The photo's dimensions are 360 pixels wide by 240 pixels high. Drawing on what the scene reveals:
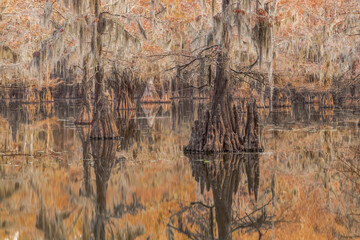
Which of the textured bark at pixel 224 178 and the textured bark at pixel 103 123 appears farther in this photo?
the textured bark at pixel 103 123

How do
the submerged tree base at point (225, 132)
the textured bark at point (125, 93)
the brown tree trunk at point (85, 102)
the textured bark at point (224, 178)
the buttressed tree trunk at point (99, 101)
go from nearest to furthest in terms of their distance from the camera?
the textured bark at point (224, 178)
the submerged tree base at point (225, 132)
the buttressed tree trunk at point (99, 101)
the brown tree trunk at point (85, 102)
the textured bark at point (125, 93)

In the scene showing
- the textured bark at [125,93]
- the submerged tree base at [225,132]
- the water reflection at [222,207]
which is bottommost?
the water reflection at [222,207]

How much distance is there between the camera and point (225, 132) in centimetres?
977

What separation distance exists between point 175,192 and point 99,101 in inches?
→ 245

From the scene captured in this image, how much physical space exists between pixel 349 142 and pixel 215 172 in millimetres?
5277

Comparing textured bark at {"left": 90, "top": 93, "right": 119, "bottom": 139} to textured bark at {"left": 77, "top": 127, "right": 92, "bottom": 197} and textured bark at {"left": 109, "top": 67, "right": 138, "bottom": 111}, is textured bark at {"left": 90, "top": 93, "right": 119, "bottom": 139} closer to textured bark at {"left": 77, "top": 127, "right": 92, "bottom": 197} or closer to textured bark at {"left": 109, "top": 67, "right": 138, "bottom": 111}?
textured bark at {"left": 77, "top": 127, "right": 92, "bottom": 197}

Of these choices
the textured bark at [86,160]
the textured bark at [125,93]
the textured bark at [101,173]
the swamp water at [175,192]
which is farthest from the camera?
the textured bark at [125,93]

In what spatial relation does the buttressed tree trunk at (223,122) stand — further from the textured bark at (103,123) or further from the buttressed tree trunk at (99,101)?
the buttressed tree trunk at (99,101)

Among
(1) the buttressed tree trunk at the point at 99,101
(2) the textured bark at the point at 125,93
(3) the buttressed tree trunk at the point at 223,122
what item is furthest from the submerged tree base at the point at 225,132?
(2) the textured bark at the point at 125,93

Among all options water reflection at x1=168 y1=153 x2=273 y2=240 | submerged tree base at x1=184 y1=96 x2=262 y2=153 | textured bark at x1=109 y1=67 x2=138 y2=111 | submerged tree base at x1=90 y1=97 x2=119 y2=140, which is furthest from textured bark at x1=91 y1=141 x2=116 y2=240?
textured bark at x1=109 y1=67 x2=138 y2=111

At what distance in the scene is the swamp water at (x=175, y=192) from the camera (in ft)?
16.4

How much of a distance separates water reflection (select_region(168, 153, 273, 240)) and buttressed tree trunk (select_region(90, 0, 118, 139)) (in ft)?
14.9

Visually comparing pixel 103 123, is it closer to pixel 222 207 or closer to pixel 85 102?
pixel 85 102

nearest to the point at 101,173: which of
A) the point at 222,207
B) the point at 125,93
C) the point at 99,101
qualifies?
the point at 222,207
